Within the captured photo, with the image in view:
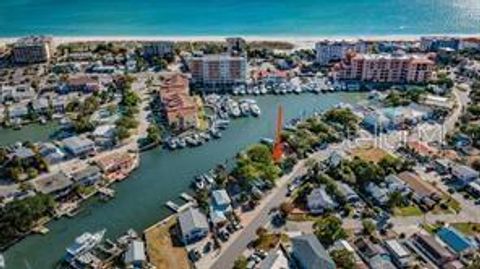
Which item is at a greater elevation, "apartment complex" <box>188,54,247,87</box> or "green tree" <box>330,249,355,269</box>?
"apartment complex" <box>188,54,247,87</box>

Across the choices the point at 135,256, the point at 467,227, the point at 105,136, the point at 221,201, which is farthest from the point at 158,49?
the point at 467,227

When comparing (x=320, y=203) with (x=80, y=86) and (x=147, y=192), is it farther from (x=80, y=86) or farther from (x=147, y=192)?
(x=80, y=86)

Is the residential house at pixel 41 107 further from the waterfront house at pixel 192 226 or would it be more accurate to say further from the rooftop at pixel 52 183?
the waterfront house at pixel 192 226

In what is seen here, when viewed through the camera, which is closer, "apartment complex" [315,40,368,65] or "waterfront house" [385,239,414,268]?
"waterfront house" [385,239,414,268]

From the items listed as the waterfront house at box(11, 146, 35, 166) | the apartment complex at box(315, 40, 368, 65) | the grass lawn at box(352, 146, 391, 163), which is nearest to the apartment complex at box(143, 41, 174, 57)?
the apartment complex at box(315, 40, 368, 65)

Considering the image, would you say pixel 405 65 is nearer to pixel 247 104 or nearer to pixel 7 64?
pixel 247 104

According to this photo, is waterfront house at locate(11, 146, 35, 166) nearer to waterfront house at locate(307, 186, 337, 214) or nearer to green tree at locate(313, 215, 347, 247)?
waterfront house at locate(307, 186, 337, 214)
